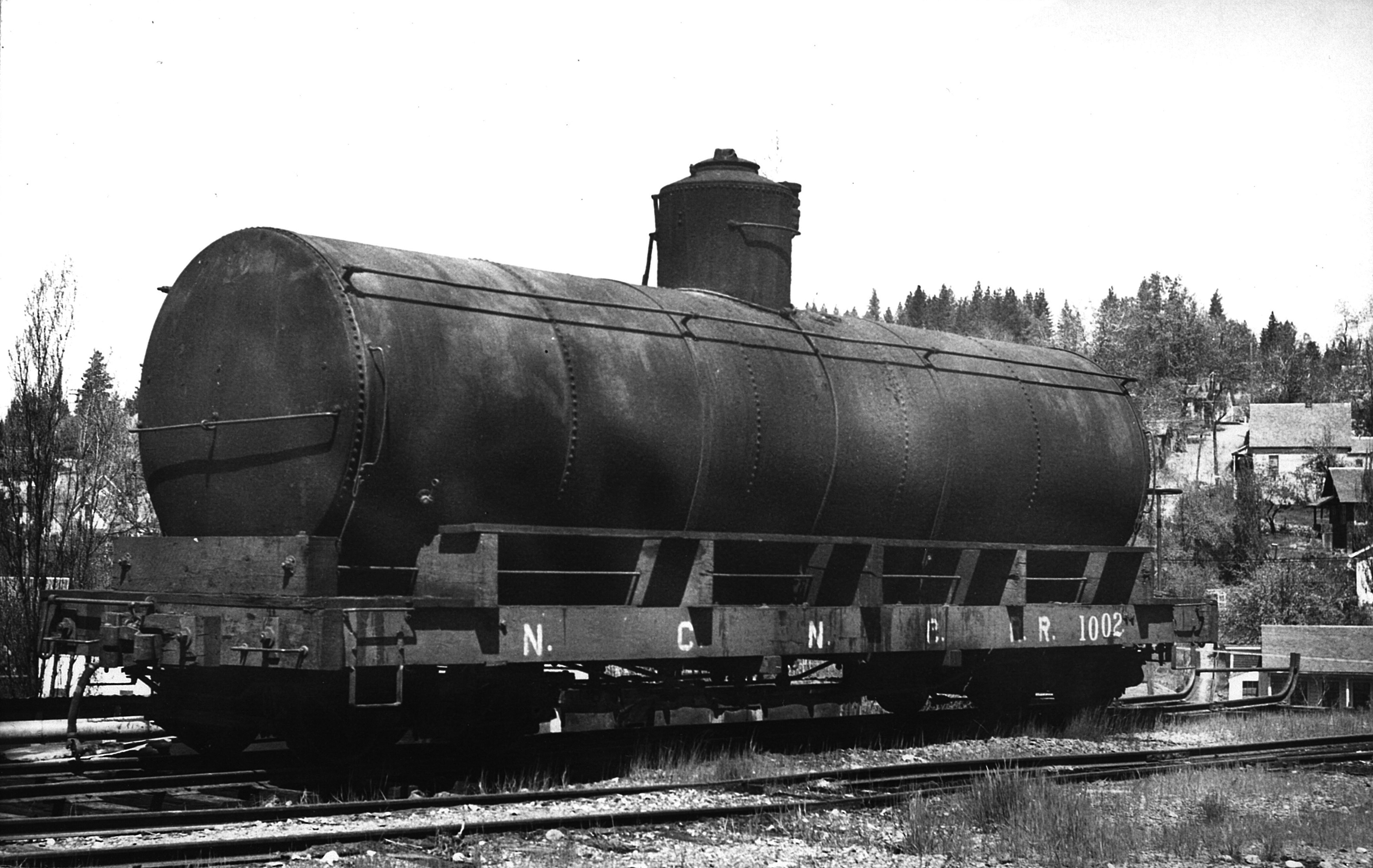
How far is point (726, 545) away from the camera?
12.3 metres

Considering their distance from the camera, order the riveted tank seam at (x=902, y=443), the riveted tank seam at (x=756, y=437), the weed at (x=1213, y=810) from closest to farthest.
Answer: the weed at (x=1213, y=810)
the riveted tank seam at (x=756, y=437)
the riveted tank seam at (x=902, y=443)

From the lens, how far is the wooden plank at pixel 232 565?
9641 mm

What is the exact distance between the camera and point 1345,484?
217 ft

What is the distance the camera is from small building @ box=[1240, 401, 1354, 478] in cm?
9588

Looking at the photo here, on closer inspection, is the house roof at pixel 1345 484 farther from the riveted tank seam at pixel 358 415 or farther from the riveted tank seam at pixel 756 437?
the riveted tank seam at pixel 358 415

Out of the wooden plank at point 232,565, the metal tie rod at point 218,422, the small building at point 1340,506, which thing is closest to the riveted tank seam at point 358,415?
the metal tie rod at point 218,422

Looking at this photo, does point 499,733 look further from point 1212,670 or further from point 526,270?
point 1212,670

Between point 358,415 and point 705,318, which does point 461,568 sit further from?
point 705,318

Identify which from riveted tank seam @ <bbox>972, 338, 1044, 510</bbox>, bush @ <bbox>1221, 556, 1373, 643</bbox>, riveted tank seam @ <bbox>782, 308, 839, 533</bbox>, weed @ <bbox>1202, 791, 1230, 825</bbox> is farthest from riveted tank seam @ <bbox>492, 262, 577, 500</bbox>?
bush @ <bbox>1221, 556, 1373, 643</bbox>

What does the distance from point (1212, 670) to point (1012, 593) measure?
6.78 metres

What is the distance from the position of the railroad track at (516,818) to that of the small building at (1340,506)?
53.9 m

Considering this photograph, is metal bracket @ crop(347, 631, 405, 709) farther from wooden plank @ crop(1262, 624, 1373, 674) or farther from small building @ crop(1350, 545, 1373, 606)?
small building @ crop(1350, 545, 1373, 606)

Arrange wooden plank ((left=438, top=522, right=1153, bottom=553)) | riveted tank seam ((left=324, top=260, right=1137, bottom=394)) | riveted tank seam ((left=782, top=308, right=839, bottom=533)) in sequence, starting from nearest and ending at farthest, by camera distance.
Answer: wooden plank ((left=438, top=522, right=1153, bottom=553)) → riveted tank seam ((left=324, top=260, right=1137, bottom=394)) → riveted tank seam ((left=782, top=308, right=839, bottom=533))

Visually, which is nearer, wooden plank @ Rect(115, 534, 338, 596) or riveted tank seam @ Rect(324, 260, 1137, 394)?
wooden plank @ Rect(115, 534, 338, 596)
